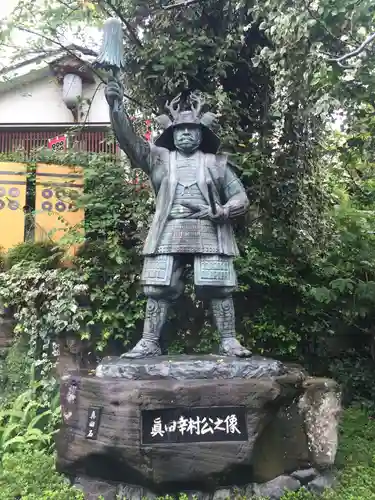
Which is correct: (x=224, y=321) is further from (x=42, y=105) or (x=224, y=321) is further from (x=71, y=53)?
(x=42, y=105)

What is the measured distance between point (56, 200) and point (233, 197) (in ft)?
11.4

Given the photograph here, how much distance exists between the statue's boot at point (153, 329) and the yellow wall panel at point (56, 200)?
289 cm

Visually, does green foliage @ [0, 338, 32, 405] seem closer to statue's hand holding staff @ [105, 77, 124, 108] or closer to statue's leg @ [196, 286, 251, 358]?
statue's leg @ [196, 286, 251, 358]

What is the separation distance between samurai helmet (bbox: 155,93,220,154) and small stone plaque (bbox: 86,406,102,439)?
2.29m

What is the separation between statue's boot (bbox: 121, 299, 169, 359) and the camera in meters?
3.75

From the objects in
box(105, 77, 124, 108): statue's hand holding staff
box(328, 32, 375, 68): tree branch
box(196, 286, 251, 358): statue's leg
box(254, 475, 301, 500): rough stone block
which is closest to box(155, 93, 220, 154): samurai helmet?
box(105, 77, 124, 108): statue's hand holding staff

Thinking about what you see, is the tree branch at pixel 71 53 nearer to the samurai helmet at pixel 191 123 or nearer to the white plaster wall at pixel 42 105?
the samurai helmet at pixel 191 123

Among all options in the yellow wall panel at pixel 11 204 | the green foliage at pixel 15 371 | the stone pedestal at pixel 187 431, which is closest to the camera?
the stone pedestal at pixel 187 431

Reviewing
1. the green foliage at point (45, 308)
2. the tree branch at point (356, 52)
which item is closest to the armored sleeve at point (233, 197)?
the tree branch at point (356, 52)

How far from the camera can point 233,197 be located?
13.2ft

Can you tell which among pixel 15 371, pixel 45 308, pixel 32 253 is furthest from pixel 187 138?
pixel 15 371

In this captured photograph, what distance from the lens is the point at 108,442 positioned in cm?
322

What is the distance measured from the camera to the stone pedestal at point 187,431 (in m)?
3.19

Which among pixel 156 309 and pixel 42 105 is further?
pixel 42 105
